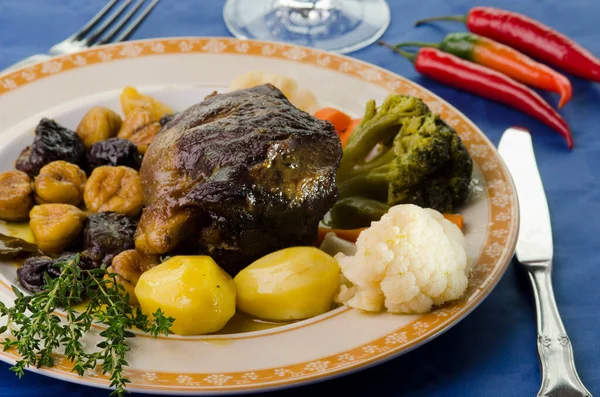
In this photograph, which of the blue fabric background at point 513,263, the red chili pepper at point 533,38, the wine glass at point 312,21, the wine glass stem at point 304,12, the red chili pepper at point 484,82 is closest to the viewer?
the blue fabric background at point 513,263

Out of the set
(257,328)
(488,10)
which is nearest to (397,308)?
(257,328)

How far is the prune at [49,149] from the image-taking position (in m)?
3.42

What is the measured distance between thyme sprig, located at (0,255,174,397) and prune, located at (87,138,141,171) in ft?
3.25

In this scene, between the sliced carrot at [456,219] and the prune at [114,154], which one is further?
the prune at [114,154]

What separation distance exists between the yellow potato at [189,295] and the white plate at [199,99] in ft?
0.21

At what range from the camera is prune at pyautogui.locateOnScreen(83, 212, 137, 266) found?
2.95 m

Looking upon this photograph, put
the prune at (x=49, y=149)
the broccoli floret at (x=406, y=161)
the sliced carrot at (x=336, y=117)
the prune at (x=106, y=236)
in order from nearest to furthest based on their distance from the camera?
the prune at (x=106, y=236) < the broccoli floret at (x=406, y=161) < the prune at (x=49, y=149) < the sliced carrot at (x=336, y=117)

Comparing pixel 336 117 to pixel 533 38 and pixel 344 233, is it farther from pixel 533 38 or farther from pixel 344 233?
pixel 533 38

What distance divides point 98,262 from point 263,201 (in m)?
0.75

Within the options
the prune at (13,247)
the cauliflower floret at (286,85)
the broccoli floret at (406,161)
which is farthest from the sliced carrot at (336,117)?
the prune at (13,247)

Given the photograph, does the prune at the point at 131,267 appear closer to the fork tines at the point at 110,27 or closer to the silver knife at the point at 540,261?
the silver knife at the point at 540,261

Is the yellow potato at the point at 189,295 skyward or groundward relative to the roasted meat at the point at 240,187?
groundward

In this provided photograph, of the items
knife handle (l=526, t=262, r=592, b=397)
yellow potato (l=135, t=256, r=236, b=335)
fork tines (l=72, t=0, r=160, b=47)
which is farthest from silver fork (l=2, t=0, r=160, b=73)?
knife handle (l=526, t=262, r=592, b=397)

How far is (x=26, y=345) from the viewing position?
2.24 meters
